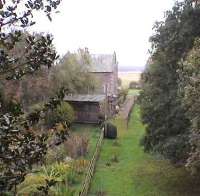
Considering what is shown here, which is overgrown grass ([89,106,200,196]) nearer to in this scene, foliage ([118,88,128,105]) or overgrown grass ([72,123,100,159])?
overgrown grass ([72,123,100,159])

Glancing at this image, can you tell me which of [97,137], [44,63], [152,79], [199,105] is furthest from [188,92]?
[97,137]

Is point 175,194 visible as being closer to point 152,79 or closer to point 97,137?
point 152,79

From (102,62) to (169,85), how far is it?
3971 centimetres

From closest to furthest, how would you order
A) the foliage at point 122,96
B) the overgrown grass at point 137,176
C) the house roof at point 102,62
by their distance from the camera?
1. the overgrown grass at point 137,176
2. the house roof at point 102,62
3. the foliage at point 122,96

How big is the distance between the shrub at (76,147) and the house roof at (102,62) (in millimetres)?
30067

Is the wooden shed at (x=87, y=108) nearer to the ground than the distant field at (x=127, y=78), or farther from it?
nearer to the ground

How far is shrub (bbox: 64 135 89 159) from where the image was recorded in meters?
31.2

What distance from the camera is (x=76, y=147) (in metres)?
31.5

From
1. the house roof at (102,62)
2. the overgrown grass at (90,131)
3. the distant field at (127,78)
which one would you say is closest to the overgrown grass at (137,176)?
the overgrown grass at (90,131)

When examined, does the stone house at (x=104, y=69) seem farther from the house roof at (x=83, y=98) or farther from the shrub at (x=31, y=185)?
the shrub at (x=31, y=185)

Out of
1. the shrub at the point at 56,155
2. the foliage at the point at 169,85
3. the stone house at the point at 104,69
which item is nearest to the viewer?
the foliage at the point at 169,85

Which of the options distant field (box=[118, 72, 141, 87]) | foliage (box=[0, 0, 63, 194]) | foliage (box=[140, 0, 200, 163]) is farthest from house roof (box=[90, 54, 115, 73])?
foliage (box=[0, 0, 63, 194])

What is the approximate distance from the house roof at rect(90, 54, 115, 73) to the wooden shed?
14.8 metres

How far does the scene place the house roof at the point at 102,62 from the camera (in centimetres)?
6272
